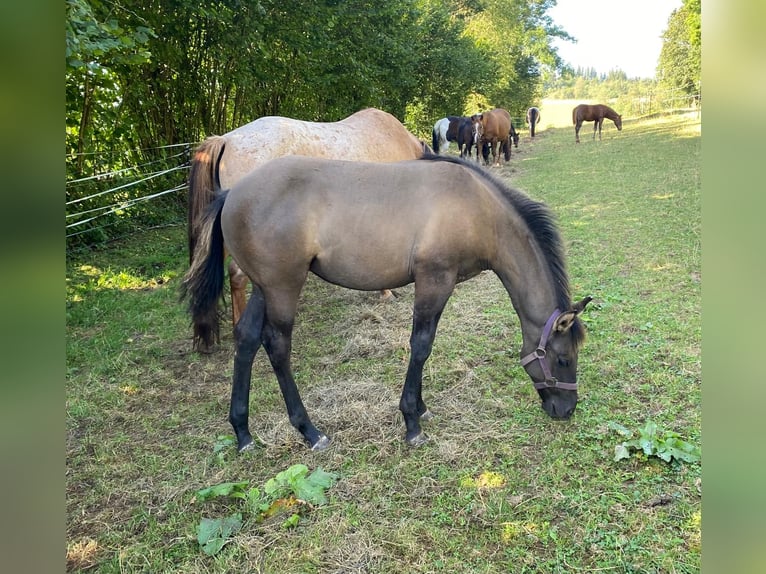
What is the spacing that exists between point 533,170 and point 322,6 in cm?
833

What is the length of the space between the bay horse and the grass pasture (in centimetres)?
95

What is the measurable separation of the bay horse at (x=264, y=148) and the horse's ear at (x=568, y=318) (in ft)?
8.77

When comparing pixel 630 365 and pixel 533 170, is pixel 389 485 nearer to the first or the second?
pixel 630 365

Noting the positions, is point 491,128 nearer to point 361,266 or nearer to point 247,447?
point 361,266

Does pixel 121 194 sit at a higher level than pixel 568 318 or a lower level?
higher

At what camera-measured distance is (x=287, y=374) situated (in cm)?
298

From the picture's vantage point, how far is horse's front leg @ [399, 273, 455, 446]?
2893mm

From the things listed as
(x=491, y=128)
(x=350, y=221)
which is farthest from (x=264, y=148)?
(x=491, y=128)

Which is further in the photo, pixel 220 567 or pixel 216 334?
pixel 216 334

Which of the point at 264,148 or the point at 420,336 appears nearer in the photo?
the point at 420,336

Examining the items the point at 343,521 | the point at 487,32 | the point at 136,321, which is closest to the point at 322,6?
the point at 136,321

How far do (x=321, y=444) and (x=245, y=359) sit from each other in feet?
2.33

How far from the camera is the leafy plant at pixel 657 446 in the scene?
8.50ft

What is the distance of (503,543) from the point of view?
218 cm
